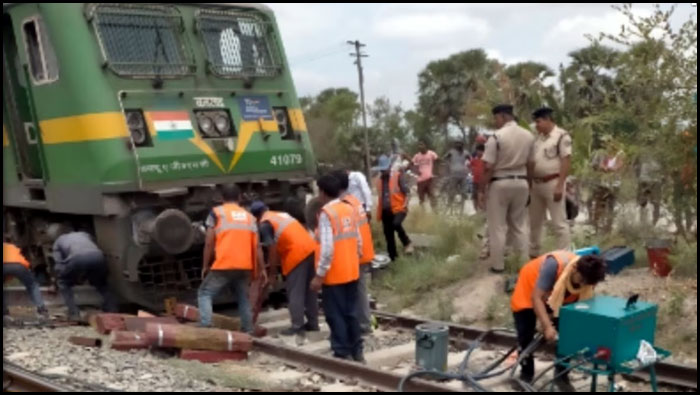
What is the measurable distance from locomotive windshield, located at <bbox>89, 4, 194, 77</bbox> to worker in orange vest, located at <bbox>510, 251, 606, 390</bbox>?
4.37 meters

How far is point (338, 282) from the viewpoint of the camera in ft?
22.4

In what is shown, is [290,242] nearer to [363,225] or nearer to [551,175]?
[363,225]

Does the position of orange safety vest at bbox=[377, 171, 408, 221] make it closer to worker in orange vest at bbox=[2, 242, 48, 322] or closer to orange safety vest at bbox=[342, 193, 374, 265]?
orange safety vest at bbox=[342, 193, 374, 265]

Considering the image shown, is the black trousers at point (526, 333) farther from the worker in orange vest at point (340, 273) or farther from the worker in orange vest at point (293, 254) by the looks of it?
the worker in orange vest at point (293, 254)

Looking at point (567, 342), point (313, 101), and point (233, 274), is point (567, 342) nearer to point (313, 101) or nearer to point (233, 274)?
point (233, 274)

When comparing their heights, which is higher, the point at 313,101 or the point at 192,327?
the point at 313,101

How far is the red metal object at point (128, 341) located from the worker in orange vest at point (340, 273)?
149 cm

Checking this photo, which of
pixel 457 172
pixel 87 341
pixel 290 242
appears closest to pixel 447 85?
pixel 457 172

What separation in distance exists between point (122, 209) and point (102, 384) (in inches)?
93.2

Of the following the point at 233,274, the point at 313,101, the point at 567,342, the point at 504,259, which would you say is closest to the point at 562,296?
the point at 567,342

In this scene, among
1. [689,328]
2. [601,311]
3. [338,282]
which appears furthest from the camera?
[689,328]

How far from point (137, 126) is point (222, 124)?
938 millimetres

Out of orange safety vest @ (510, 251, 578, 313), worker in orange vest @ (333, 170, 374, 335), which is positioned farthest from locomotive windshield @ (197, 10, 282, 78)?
orange safety vest @ (510, 251, 578, 313)

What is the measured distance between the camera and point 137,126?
26.6 feet
